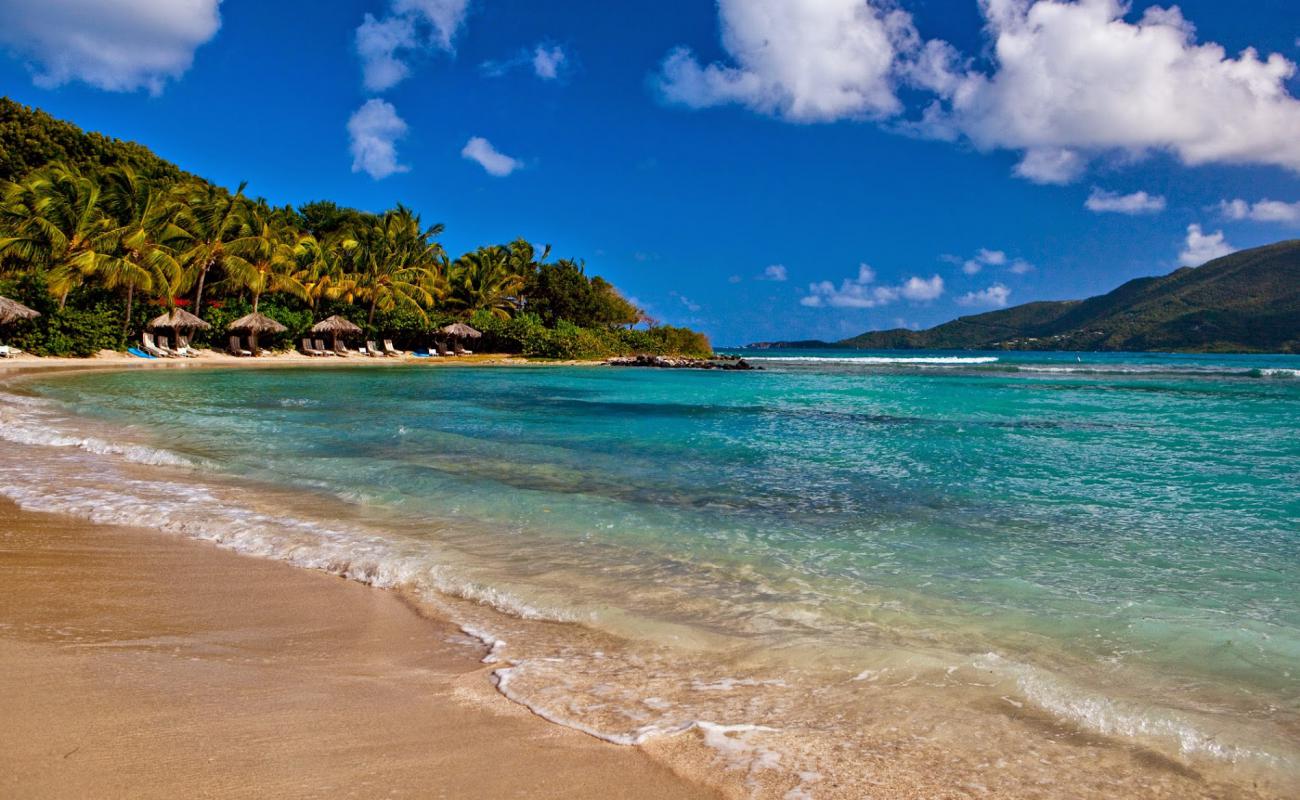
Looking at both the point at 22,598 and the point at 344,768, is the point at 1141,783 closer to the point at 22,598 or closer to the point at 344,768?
the point at 344,768

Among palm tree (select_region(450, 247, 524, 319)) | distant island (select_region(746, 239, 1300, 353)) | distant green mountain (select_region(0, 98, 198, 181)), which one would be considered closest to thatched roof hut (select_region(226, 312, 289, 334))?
distant green mountain (select_region(0, 98, 198, 181))

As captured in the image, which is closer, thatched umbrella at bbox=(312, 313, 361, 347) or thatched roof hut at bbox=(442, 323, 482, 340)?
thatched umbrella at bbox=(312, 313, 361, 347)

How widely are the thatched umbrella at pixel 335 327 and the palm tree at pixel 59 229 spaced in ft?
40.9

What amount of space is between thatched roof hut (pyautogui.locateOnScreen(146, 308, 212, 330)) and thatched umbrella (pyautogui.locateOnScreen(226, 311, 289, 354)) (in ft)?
8.66

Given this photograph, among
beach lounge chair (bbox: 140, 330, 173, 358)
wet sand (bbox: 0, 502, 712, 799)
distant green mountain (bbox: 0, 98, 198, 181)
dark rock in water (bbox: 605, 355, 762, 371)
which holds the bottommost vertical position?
wet sand (bbox: 0, 502, 712, 799)

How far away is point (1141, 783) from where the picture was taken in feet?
8.43

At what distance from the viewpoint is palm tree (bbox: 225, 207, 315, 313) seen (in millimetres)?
39312

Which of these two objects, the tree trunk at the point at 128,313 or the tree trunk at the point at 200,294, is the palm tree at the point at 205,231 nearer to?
the tree trunk at the point at 200,294

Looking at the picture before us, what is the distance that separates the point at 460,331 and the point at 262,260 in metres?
A: 13.3

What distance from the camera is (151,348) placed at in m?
36.6

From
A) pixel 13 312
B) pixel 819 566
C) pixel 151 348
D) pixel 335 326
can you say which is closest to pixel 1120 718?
pixel 819 566

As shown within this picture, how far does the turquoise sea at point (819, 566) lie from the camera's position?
292 centimetres

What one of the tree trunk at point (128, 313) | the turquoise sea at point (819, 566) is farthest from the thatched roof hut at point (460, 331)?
the turquoise sea at point (819, 566)

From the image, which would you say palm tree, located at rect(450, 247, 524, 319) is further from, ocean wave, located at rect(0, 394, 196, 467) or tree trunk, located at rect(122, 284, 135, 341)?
ocean wave, located at rect(0, 394, 196, 467)
